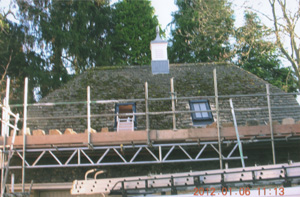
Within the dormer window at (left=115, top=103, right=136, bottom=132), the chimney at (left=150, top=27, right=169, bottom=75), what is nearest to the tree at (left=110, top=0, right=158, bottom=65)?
the chimney at (left=150, top=27, right=169, bottom=75)

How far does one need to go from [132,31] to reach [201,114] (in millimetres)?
17168

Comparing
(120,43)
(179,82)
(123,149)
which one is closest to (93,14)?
(120,43)

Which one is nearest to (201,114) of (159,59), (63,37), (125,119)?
(125,119)

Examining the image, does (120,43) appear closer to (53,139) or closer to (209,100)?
(209,100)

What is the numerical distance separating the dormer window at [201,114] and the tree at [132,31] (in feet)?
47.0

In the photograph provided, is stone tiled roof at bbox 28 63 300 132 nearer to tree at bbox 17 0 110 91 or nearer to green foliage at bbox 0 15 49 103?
green foliage at bbox 0 15 49 103

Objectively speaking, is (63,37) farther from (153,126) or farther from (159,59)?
(153,126)

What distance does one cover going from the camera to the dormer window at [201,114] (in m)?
14.1

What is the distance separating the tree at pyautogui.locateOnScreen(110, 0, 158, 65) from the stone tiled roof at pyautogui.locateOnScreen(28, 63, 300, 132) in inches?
453

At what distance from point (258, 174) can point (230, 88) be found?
8.89 m

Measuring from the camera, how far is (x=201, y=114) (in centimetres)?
1436

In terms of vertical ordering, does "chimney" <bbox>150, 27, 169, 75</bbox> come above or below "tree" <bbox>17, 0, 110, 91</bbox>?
below

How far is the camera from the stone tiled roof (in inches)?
559

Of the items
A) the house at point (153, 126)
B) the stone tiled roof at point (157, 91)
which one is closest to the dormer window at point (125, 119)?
the house at point (153, 126)
